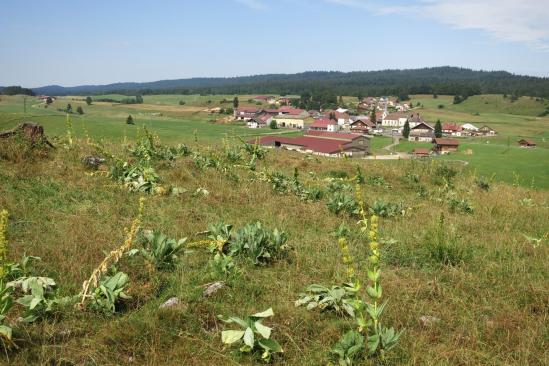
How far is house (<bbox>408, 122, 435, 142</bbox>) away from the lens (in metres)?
101

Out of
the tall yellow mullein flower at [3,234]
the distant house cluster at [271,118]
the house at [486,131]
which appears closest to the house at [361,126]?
the distant house cluster at [271,118]

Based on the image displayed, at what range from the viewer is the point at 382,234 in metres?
6.98

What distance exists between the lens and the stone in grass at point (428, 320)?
13.3ft

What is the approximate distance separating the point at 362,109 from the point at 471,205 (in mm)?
163721

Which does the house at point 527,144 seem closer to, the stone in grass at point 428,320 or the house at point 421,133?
the house at point 421,133

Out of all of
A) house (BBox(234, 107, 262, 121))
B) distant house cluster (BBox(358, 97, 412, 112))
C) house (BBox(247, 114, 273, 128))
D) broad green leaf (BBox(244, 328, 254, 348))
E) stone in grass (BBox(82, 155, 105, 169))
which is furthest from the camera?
distant house cluster (BBox(358, 97, 412, 112))

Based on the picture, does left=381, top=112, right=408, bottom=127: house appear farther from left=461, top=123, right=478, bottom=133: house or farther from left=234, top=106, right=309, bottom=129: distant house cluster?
left=234, top=106, right=309, bottom=129: distant house cluster

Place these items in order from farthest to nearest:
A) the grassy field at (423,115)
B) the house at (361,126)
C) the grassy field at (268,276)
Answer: the house at (361,126), the grassy field at (423,115), the grassy field at (268,276)

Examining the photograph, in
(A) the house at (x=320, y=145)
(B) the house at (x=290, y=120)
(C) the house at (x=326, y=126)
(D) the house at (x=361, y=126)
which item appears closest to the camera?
(A) the house at (x=320, y=145)

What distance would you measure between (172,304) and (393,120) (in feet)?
448

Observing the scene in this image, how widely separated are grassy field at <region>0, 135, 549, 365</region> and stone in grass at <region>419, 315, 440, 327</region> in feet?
0.15

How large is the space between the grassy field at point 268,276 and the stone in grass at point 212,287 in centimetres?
6

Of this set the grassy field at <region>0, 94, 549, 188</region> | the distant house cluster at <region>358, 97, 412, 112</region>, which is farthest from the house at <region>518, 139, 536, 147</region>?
the distant house cluster at <region>358, 97, 412, 112</region>

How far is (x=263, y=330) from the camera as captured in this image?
355 centimetres
